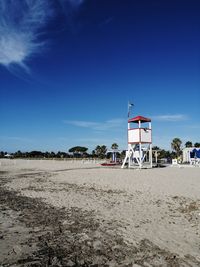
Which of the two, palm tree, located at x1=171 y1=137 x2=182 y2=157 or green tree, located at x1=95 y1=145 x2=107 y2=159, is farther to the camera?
green tree, located at x1=95 y1=145 x2=107 y2=159

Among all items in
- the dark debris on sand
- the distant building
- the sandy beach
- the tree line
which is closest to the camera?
the dark debris on sand

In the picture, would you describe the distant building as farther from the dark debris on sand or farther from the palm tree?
the dark debris on sand

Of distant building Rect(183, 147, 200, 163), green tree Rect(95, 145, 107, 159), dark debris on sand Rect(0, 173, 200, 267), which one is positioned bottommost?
dark debris on sand Rect(0, 173, 200, 267)

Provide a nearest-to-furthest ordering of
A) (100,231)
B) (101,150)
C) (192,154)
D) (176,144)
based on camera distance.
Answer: (100,231) → (192,154) → (176,144) → (101,150)

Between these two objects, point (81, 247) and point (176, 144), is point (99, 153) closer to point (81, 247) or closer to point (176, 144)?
point (176, 144)

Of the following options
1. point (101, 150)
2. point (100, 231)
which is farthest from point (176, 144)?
point (100, 231)

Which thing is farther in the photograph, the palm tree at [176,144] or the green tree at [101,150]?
the green tree at [101,150]

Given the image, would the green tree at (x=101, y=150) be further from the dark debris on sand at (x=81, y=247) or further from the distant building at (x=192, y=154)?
the dark debris on sand at (x=81, y=247)

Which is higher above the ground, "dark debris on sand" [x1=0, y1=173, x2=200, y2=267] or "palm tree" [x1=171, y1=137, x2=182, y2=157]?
"palm tree" [x1=171, y1=137, x2=182, y2=157]

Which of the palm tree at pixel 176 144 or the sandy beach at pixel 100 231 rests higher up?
the palm tree at pixel 176 144

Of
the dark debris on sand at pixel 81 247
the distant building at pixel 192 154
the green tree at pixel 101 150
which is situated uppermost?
the green tree at pixel 101 150

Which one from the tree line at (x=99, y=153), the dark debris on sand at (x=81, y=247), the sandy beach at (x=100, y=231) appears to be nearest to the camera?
the dark debris on sand at (x=81, y=247)

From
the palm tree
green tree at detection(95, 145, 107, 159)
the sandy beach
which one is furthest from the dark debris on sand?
green tree at detection(95, 145, 107, 159)

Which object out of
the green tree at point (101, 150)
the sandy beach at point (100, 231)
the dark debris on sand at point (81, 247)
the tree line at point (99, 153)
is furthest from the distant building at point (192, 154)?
the green tree at point (101, 150)
